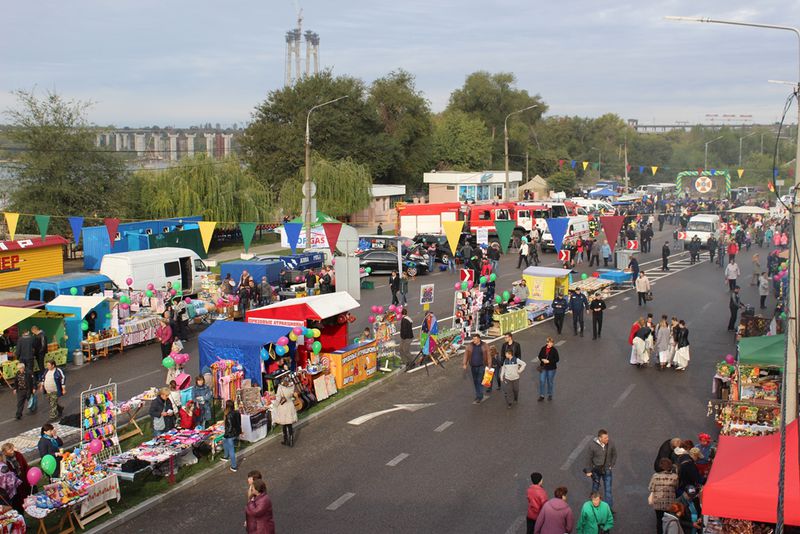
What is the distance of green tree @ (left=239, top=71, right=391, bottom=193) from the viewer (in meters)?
61.1

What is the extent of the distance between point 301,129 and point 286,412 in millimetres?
49141

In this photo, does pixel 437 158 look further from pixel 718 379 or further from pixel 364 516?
pixel 364 516

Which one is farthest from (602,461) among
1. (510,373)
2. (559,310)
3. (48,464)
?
(559,310)

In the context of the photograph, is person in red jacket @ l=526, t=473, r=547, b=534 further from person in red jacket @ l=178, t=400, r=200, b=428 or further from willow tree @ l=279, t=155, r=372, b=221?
willow tree @ l=279, t=155, r=372, b=221

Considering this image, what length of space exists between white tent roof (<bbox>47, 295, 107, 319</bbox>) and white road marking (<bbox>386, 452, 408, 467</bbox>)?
1124 centimetres

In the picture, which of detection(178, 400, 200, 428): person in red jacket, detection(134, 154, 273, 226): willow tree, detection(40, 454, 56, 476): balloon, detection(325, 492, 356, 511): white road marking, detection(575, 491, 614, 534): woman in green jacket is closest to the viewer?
detection(575, 491, 614, 534): woman in green jacket

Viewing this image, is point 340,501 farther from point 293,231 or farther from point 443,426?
point 293,231

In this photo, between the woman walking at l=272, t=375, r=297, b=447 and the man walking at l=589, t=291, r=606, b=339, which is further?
the man walking at l=589, t=291, r=606, b=339

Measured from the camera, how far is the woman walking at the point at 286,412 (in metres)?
14.5

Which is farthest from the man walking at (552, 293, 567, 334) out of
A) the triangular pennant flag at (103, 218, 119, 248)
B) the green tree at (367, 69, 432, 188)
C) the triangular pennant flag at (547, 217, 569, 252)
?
the green tree at (367, 69, 432, 188)

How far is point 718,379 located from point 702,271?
78.8ft

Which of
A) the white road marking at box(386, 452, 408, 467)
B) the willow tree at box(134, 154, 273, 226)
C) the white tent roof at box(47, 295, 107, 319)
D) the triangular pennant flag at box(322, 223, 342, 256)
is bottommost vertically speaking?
the white road marking at box(386, 452, 408, 467)

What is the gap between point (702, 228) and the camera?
153ft

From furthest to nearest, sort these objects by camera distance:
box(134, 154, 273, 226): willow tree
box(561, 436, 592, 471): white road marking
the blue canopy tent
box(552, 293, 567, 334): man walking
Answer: box(134, 154, 273, 226): willow tree → box(552, 293, 567, 334): man walking → the blue canopy tent → box(561, 436, 592, 471): white road marking
